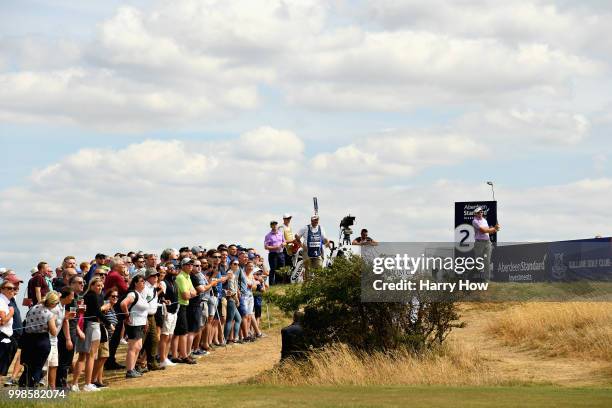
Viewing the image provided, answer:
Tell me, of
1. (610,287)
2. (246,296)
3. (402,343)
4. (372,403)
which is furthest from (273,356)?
(610,287)

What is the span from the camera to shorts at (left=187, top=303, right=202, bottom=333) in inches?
972

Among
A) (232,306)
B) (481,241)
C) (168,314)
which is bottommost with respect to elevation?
(168,314)

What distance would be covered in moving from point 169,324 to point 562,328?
11.1m

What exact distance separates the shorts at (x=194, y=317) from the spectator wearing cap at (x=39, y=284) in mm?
3599

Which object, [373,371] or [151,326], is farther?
[151,326]

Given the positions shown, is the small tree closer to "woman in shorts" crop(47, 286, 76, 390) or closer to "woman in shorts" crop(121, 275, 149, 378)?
"woman in shorts" crop(121, 275, 149, 378)

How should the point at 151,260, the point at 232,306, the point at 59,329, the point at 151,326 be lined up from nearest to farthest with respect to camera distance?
the point at 59,329 < the point at 151,326 < the point at 151,260 < the point at 232,306

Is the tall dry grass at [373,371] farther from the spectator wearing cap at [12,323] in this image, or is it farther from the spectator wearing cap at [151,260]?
the spectator wearing cap at [12,323]

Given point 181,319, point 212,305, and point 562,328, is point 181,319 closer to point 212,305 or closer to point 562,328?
point 212,305

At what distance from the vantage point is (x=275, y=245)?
33844 mm

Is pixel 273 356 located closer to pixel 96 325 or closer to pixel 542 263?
pixel 96 325

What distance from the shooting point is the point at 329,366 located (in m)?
22.1

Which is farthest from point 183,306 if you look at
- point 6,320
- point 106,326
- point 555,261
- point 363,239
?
point 555,261

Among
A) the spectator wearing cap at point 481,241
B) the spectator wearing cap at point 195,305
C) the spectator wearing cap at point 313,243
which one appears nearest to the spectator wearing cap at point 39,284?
the spectator wearing cap at point 195,305
